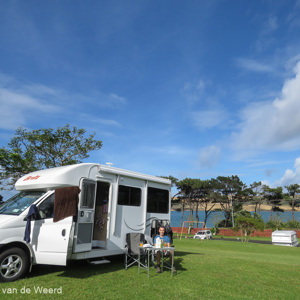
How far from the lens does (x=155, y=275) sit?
685 centimetres

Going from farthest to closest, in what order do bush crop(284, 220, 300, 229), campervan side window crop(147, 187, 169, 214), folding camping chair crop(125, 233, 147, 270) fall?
bush crop(284, 220, 300, 229), campervan side window crop(147, 187, 169, 214), folding camping chair crop(125, 233, 147, 270)

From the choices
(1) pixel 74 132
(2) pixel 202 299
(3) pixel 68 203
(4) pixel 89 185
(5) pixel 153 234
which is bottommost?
(2) pixel 202 299

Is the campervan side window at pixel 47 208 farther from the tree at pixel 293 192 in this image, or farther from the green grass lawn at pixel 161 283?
the tree at pixel 293 192

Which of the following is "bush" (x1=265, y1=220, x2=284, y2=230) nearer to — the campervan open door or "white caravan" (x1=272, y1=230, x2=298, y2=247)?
"white caravan" (x1=272, y1=230, x2=298, y2=247)

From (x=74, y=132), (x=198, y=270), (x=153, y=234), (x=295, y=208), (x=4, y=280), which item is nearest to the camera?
(x=4, y=280)

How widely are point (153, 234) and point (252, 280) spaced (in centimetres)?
330

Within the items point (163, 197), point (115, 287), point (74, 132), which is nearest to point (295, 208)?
point (74, 132)

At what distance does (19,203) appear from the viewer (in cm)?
658

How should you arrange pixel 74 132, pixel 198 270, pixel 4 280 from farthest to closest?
1. pixel 74 132
2. pixel 198 270
3. pixel 4 280

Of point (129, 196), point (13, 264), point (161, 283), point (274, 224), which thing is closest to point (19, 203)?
point (13, 264)

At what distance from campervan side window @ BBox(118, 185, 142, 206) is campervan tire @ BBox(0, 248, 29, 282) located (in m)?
2.86

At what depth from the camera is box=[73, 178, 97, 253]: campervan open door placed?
6.46 metres

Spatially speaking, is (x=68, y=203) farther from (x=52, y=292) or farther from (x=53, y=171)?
(x=52, y=292)

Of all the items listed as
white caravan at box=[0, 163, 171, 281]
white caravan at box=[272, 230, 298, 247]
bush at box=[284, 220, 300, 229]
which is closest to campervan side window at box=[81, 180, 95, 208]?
white caravan at box=[0, 163, 171, 281]
